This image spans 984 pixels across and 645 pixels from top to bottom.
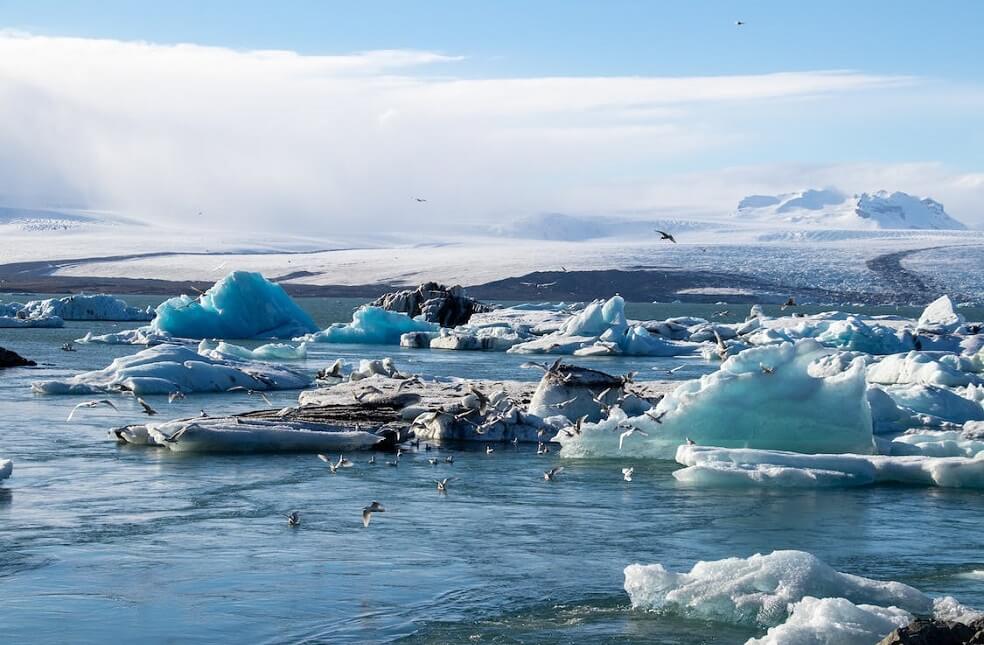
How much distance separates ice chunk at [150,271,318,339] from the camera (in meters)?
34.7

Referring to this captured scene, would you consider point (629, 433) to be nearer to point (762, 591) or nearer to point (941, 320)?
point (762, 591)

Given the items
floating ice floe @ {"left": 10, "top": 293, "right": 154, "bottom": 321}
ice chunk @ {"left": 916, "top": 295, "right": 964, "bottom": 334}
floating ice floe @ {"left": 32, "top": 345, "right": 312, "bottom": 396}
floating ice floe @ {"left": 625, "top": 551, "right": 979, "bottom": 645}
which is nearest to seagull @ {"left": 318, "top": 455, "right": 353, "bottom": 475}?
floating ice floe @ {"left": 625, "top": 551, "right": 979, "bottom": 645}

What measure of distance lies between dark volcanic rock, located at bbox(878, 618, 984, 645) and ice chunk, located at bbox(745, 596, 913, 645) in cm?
70

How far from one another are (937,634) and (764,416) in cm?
702

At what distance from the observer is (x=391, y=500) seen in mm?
9688

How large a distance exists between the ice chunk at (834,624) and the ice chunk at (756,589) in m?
0.45

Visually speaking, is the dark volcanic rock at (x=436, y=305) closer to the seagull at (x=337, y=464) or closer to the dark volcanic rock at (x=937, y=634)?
the seagull at (x=337, y=464)

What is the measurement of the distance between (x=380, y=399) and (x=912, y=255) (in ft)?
307

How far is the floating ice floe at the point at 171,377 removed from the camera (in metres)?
17.5

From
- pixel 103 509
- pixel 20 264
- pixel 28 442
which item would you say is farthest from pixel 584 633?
pixel 20 264

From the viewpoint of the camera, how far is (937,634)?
474 centimetres

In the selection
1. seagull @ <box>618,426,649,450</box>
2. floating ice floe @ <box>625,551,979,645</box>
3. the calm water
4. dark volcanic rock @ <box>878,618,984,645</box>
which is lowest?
the calm water

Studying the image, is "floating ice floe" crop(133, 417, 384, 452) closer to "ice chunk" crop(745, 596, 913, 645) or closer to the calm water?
the calm water

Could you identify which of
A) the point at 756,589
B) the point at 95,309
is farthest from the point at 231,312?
the point at 756,589
